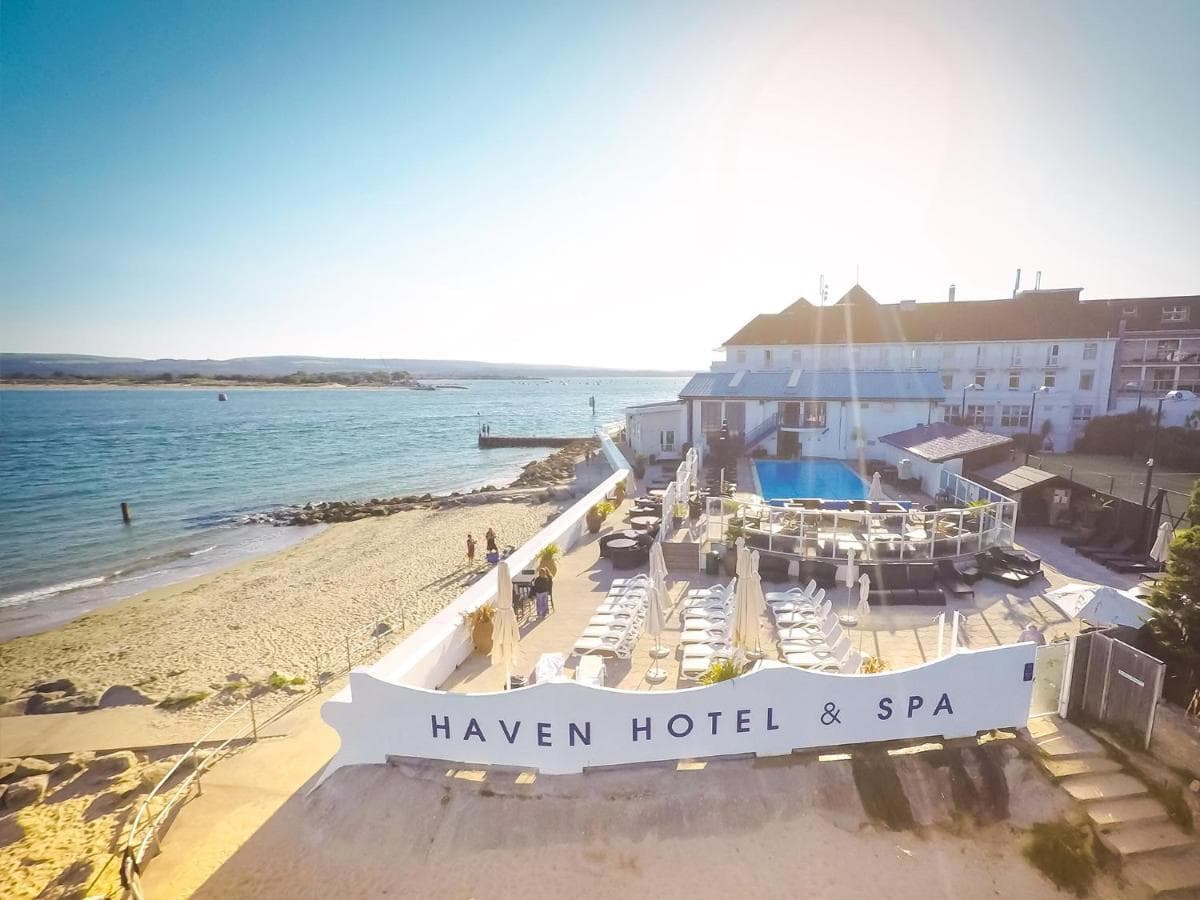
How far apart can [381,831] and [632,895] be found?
119 inches

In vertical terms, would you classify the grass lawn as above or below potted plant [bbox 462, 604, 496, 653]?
below

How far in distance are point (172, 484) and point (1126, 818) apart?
54023mm

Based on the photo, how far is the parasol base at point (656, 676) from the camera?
942 cm

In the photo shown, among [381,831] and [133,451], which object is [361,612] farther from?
[133,451]

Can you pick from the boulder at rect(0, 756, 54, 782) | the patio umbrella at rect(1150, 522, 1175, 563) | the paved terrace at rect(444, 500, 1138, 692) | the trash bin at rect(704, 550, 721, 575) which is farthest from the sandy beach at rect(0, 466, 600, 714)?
the patio umbrella at rect(1150, 522, 1175, 563)

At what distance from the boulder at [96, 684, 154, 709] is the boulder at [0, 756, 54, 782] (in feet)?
7.03

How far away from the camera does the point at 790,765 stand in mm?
7320

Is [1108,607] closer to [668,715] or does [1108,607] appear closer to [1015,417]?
[668,715]

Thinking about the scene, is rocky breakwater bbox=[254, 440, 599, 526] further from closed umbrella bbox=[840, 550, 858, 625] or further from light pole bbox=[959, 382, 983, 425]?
light pole bbox=[959, 382, 983, 425]

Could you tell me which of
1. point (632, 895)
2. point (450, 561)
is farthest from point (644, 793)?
point (450, 561)

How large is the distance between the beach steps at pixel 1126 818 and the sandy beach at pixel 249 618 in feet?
45.3

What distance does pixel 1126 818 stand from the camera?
645cm

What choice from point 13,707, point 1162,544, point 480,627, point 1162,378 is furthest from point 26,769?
point 1162,378

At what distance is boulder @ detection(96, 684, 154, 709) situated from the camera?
1231 centimetres
